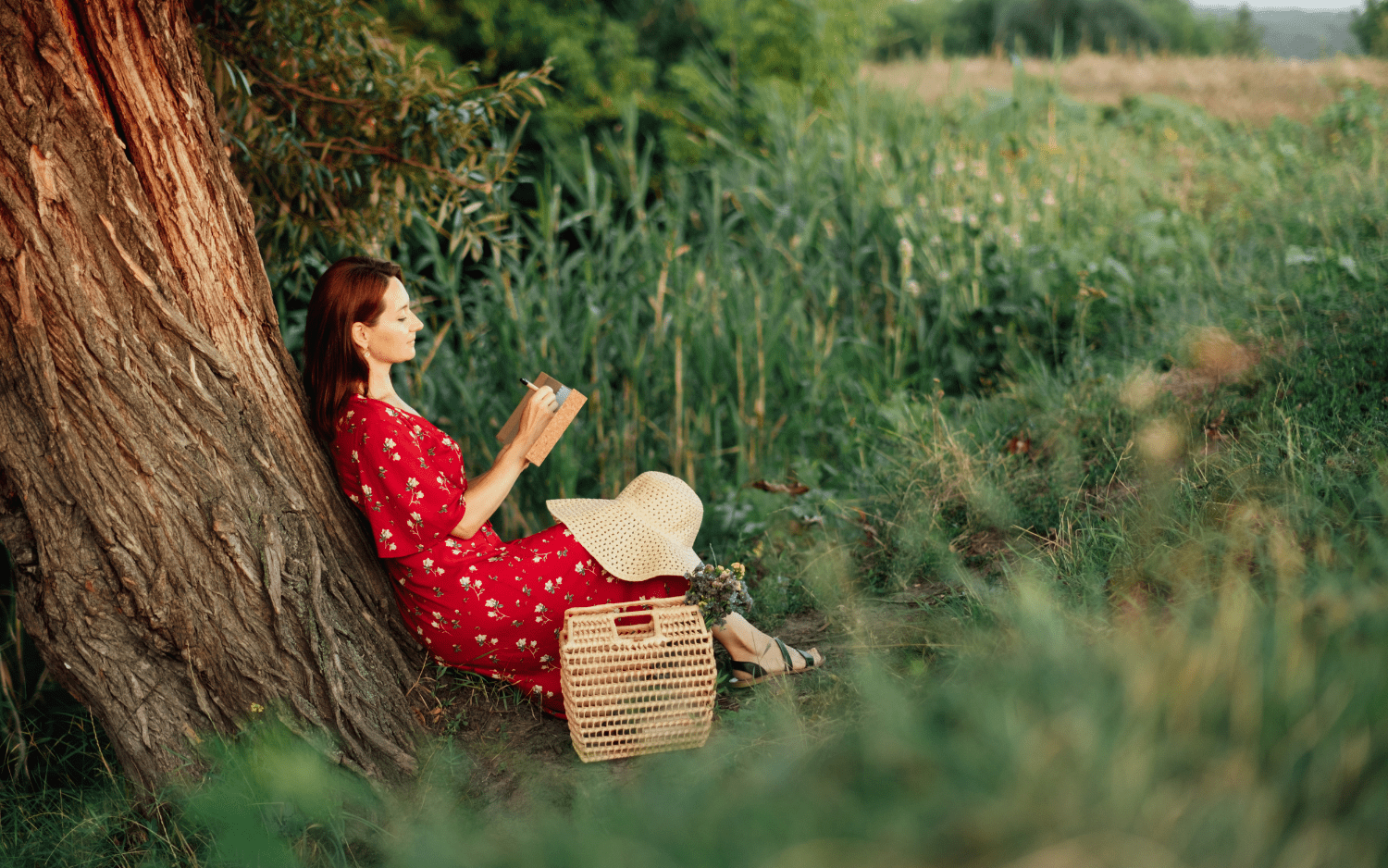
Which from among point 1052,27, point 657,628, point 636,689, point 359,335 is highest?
point 1052,27

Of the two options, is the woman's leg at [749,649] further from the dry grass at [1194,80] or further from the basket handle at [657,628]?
the dry grass at [1194,80]

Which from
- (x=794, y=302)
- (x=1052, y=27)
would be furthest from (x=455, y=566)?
(x=1052, y=27)

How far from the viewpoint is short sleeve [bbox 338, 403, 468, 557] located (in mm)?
2480

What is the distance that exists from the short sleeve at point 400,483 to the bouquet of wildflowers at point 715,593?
2.15 feet

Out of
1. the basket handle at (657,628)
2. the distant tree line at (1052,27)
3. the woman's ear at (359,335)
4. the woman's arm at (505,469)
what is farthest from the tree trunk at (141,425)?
the distant tree line at (1052,27)

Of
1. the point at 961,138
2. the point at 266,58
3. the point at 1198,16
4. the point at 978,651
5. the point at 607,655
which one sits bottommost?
the point at 607,655

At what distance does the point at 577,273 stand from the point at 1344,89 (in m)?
6.65

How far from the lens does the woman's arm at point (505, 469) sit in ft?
8.51

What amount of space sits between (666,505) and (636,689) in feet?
1.79

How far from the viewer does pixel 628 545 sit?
2.69m

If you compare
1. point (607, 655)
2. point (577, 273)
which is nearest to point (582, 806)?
point (607, 655)

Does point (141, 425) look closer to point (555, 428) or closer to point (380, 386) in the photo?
point (380, 386)

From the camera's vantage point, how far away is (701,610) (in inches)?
100

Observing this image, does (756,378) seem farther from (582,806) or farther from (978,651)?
(582,806)
